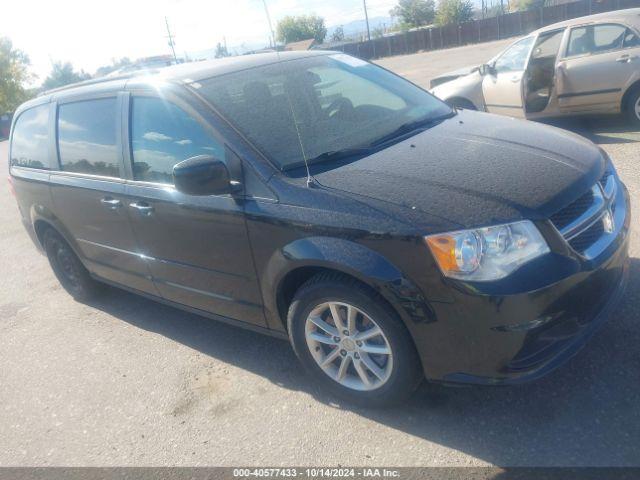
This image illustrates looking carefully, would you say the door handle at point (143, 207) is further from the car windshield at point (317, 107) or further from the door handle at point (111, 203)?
the car windshield at point (317, 107)

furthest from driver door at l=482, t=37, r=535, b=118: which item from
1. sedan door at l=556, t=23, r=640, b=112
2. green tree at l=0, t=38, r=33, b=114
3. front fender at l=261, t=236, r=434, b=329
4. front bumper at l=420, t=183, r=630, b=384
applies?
green tree at l=0, t=38, r=33, b=114

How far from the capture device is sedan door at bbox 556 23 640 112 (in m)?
7.05

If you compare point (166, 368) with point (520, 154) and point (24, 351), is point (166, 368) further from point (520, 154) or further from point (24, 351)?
point (520, 154)

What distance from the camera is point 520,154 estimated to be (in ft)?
9.84

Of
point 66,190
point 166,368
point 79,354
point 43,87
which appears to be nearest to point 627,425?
point 166,368

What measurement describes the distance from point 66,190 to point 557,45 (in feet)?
22.3

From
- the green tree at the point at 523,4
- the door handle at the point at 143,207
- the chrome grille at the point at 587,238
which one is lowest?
the chrome grille at the point at 587,238

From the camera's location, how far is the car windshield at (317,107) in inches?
124

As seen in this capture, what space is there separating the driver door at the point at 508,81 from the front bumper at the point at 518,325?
548 cm

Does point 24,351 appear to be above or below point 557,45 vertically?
below

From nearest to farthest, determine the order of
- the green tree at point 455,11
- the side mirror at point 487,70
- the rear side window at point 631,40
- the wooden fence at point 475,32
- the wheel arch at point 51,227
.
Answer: the wheel arch at point 51,227, the rear side window at point 631,40, the side mirror at point 487,70, the wooden fence at point 475,32, the green tree at point 455,11

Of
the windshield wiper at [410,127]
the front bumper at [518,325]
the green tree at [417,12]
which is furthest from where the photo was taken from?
the green tree at [417,12]

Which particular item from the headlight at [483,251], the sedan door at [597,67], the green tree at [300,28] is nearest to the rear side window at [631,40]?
the sedan door at [597,67]

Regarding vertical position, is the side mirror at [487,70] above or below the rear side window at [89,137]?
below
